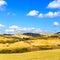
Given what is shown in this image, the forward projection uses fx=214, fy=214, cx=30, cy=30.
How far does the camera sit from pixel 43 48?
52.5 m

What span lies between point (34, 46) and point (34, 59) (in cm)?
1783

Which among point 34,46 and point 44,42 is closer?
point 34,46

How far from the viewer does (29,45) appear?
5284 centimetres

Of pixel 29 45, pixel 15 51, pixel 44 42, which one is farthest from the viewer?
pixel 44 42

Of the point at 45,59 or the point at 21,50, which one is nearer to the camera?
the point at 45,59

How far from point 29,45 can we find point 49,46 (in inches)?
207

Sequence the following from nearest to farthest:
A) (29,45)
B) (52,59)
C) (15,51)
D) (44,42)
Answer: (52,59), (15,51), (29,45), (44,42)

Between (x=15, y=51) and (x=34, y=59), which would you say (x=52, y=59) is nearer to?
(x=34, y=59)

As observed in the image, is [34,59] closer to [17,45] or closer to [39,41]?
[17,45]

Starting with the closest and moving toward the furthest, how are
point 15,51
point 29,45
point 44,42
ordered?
1. point 15,51
2. point 29,45
3. point 44,42

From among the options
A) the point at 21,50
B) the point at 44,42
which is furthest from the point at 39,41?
the point at 21,50

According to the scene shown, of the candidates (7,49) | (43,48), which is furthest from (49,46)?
(7,49)

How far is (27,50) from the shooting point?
50344 millimetres

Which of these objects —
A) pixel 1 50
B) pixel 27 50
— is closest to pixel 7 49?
pixel 1 50
